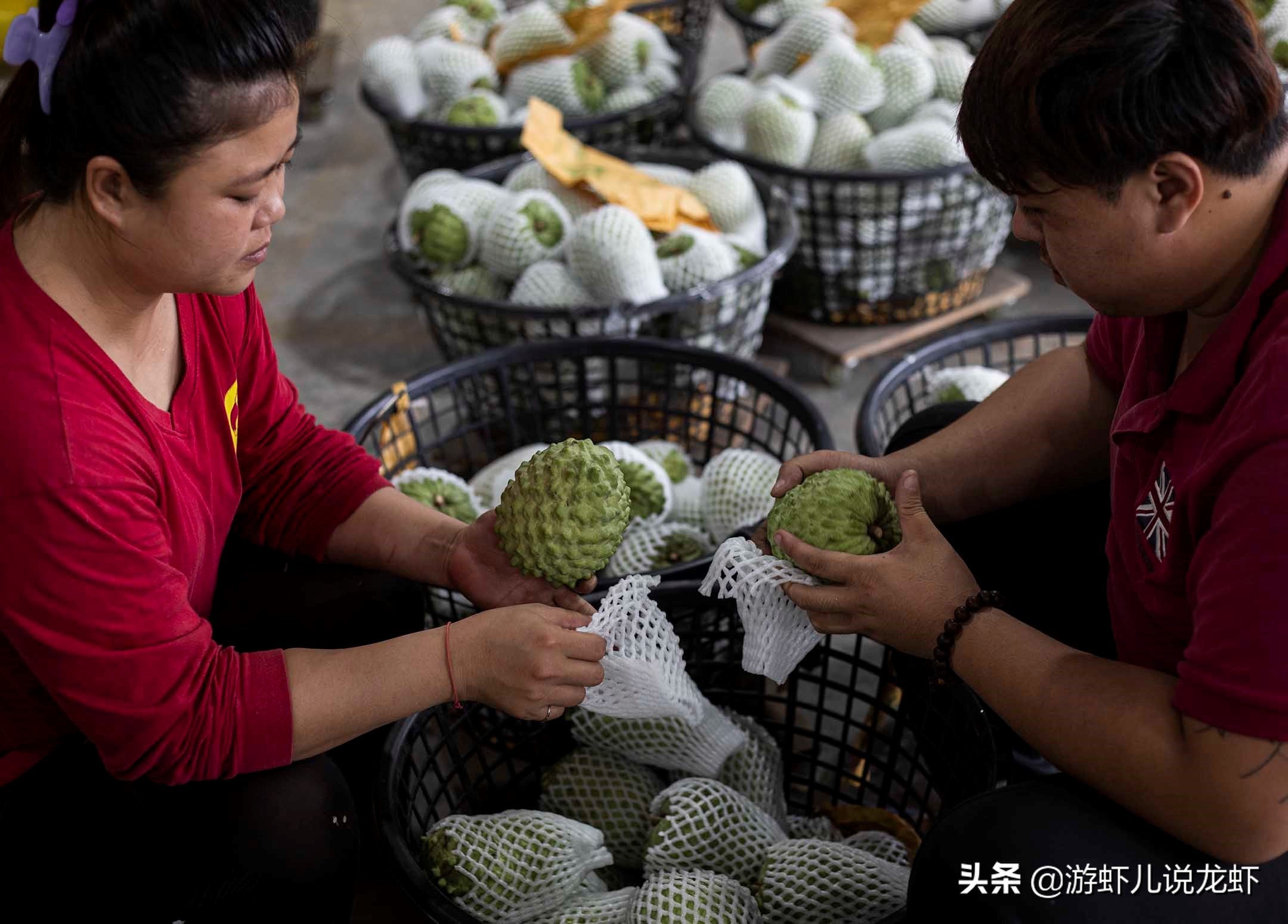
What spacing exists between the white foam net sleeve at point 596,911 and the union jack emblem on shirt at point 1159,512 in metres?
0.79

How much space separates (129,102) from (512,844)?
1.00 meters

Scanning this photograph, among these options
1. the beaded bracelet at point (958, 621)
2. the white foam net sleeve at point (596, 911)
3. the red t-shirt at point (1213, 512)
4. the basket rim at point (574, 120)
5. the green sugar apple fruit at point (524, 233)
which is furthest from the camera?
the basket rim at point (574, 120)

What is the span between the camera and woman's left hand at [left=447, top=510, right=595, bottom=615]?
5.29ft

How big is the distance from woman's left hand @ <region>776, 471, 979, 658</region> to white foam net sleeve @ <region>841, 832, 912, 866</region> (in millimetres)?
406

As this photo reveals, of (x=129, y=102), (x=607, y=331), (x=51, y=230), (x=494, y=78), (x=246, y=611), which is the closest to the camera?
(x=129, y=102)

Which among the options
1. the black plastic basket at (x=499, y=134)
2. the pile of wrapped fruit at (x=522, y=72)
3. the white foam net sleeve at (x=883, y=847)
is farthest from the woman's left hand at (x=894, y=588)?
the pile of wrapped fruit at (x=522, y=72)

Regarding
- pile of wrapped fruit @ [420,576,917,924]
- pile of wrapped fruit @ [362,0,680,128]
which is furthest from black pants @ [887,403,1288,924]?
pile of wrapped fruit @ [362,0,680,128]

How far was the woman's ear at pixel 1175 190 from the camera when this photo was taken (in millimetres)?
1031

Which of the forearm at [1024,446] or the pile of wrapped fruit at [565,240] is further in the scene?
the pile of wrapped fruit at [565,240]

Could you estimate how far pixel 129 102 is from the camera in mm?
1136

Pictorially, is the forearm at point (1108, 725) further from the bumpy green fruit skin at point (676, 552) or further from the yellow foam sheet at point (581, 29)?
the yellow foam sheet at point (581, 29)

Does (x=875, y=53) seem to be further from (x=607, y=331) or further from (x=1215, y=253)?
(x=1215, y=253)

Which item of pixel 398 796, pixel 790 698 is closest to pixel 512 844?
pixel 398 796

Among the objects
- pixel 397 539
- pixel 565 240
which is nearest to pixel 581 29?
pixel 565 240
